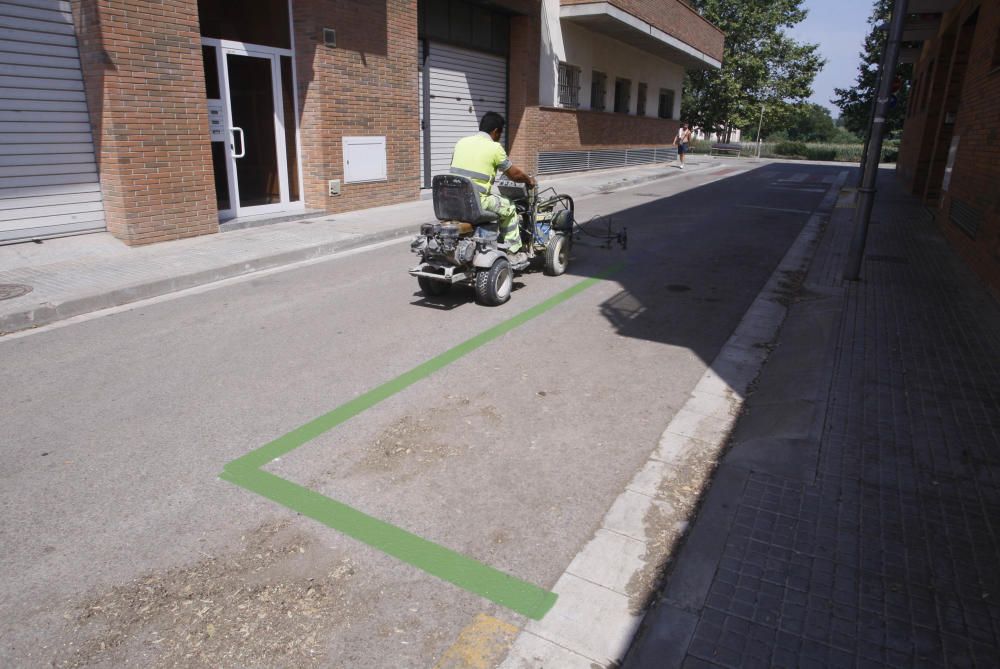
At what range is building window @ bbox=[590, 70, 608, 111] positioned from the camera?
25025 mm

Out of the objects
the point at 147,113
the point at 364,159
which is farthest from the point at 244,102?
the point at 147,113

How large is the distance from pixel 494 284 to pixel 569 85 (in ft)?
60.2

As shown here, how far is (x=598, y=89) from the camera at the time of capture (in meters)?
25.5

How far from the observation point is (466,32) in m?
17.3

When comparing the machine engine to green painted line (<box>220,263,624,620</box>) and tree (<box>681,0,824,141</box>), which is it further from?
tree (<box>681,0,824,141</box>)

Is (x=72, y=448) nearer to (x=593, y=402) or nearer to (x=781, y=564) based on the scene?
(x=593, y=402)

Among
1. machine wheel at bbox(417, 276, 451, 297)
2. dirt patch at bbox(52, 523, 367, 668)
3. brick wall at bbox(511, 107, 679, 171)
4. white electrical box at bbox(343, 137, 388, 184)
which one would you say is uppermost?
brick wall at bbox(511, 107, 679, 171)

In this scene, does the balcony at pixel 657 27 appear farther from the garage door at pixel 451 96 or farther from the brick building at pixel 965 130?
the brick building at pixel 965 130

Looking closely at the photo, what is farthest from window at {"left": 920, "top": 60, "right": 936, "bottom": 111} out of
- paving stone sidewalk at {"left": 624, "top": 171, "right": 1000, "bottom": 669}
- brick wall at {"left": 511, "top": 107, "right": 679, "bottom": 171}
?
paving stone sidewalk at {"left": 624, "top": 171, "right": 1000, "bottom": 669}

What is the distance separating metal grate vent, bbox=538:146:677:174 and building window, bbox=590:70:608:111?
1764 millimetres

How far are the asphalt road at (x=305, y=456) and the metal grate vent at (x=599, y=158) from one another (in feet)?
48.4

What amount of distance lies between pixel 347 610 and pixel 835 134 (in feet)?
433

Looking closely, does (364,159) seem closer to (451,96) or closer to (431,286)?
(451,96)

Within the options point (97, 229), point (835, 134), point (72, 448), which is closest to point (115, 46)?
point (97, 229)
